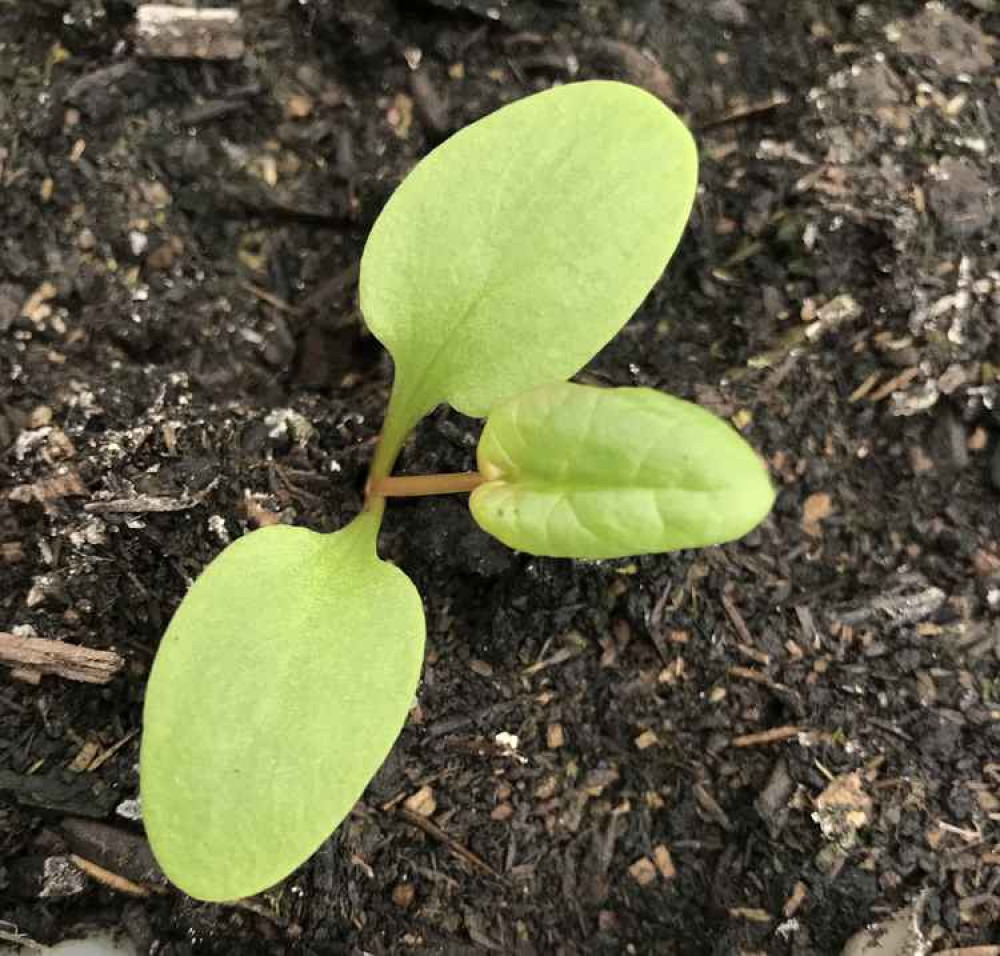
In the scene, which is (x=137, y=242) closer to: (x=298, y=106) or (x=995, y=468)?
(x=298, y=106)

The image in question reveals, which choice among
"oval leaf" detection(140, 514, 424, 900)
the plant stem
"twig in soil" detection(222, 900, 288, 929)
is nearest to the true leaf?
the plant stem

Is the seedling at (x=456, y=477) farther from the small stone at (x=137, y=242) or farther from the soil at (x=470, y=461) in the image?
the small stone at (x=137, y=242)

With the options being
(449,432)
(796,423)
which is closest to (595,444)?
(449,432)

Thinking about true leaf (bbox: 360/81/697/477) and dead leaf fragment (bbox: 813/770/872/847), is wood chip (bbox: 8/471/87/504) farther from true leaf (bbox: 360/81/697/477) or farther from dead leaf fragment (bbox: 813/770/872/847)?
dead leaf fragment (bbox: 813/770/872/847)

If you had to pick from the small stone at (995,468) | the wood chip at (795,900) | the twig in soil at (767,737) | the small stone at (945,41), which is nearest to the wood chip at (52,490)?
the twig in soil at (767,737)


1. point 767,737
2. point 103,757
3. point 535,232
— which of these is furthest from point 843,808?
point 103,757

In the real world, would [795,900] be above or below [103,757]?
below
